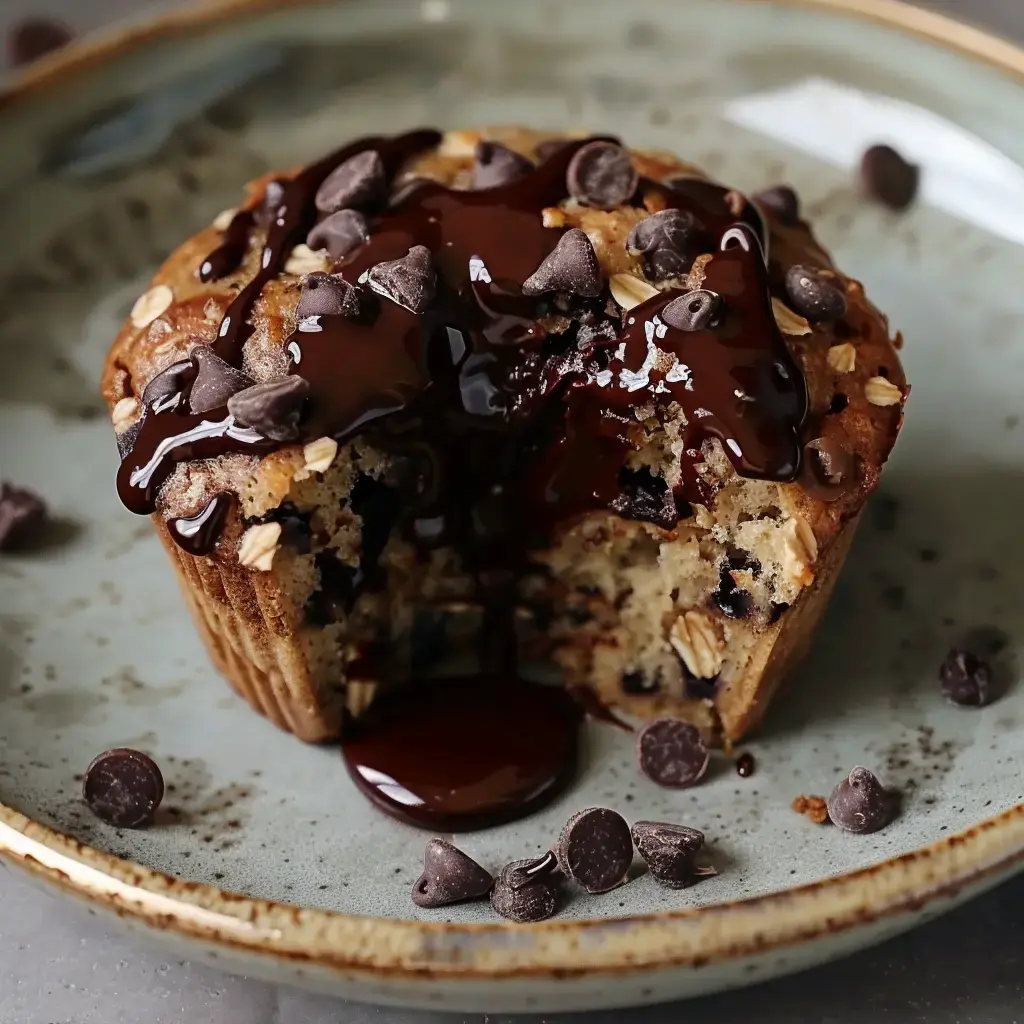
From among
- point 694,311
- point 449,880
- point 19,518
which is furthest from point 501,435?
point 19,518

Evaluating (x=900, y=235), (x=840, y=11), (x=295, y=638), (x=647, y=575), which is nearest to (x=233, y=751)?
(x=295, y=638)

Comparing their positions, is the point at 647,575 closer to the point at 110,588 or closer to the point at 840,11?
the point at 110,588

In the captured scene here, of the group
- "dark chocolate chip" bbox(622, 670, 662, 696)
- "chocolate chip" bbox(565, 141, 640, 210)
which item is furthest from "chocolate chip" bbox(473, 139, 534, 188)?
"dark chocolate chip" bbox(622, 670, 662, 696)

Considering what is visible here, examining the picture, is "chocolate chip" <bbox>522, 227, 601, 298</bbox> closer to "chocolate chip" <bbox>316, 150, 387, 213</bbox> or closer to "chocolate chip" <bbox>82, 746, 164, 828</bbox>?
"chocolate chip" <bbox>316, 150, 387, 213</bbox>

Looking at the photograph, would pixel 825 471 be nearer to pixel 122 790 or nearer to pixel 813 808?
pixel 813 808

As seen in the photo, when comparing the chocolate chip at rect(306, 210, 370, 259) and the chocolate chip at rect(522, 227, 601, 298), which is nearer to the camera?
the chocolate chip at rect(522, 227, 601, 298)
